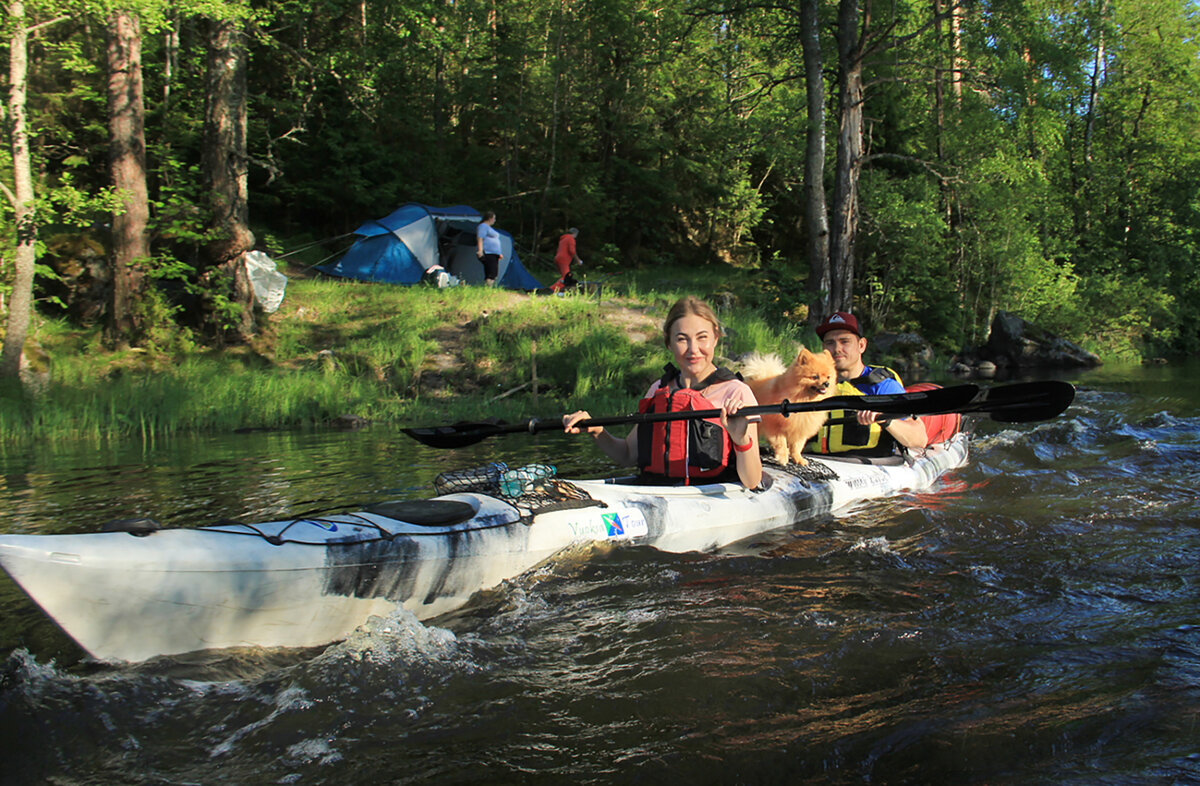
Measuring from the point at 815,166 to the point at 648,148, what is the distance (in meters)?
9.57

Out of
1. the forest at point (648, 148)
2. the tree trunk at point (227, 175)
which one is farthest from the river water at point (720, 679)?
the forest at point (648, 148)

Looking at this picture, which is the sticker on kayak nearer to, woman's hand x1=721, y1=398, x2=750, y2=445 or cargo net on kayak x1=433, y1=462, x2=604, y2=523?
cargo net on kayak x1=433, y1=462, x2=604, y2=523

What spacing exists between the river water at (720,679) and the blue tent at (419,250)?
39.2 ft

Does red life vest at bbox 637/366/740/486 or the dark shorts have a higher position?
the dark shorts

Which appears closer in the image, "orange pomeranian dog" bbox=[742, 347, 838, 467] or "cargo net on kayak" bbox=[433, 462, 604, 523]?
"cargo net on kayak" bbox=[433, 462, 604, 523]

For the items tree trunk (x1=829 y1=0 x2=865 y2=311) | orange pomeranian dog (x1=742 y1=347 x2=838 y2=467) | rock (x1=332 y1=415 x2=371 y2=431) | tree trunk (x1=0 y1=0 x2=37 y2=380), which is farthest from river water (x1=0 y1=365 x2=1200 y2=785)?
tree trunk (x1=829 y1=0 x2=865 y2=311)

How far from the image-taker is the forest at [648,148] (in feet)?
41.1

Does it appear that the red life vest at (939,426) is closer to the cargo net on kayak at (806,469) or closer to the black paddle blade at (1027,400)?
the cargo net on kayak at (806,469)

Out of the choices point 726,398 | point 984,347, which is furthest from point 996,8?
point 726,398

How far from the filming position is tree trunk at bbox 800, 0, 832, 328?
14.6 m

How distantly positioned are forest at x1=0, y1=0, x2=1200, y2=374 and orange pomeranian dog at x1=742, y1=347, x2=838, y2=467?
862 centimetres

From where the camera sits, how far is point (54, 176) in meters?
16.6

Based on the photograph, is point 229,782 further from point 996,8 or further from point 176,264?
point 996,8

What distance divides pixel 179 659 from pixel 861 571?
9.79ft
